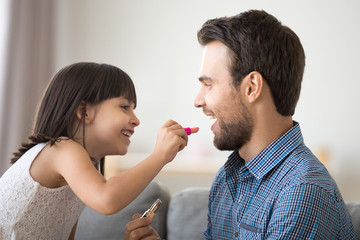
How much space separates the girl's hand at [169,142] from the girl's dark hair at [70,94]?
30 centimetres

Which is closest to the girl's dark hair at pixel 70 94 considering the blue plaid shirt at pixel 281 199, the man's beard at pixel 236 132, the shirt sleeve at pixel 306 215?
the man's beard at pixel 236 132

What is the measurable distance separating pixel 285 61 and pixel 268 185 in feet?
1.30

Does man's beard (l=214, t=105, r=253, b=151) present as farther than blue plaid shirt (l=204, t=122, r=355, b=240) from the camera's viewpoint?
Yes

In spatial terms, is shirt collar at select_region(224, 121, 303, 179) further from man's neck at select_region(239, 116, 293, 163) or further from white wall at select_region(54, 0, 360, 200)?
white wall at select_region(54, 0, 360, 200)

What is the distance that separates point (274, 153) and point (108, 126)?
0.61 meters

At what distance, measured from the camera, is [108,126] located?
1563 millimetres

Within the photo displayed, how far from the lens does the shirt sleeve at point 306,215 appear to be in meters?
1.08

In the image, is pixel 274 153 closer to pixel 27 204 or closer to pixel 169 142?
pixel 169 142

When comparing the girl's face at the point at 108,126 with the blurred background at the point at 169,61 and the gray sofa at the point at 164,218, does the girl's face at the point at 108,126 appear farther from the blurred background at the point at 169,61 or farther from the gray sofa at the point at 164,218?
the blurred background at the point at 169,61

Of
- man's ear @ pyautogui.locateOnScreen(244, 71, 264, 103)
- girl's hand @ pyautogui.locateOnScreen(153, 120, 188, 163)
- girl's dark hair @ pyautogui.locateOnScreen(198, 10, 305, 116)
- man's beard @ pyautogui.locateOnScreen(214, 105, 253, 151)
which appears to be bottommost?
girl's hand @ pyautogui.locateOnScreen(153, 120, 188, 163)

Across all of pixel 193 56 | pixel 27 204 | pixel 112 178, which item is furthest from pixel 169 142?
pixel 193 56

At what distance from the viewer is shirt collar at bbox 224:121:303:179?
1306mm

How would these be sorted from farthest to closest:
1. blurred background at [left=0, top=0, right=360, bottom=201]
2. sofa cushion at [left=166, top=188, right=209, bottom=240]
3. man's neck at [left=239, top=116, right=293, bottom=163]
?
blurred background at [left=0, top=0, right=360, bottom=201]
sofa cushion at [left=166, top=188, right=209, bottom=240]
man's neck at [left=239, top=116, right=293, bottom=163]

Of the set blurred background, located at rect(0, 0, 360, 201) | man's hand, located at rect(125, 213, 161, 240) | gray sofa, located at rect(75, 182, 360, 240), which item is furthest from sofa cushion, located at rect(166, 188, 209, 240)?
blurred background, located at rect(0, 0, 360, 201)
